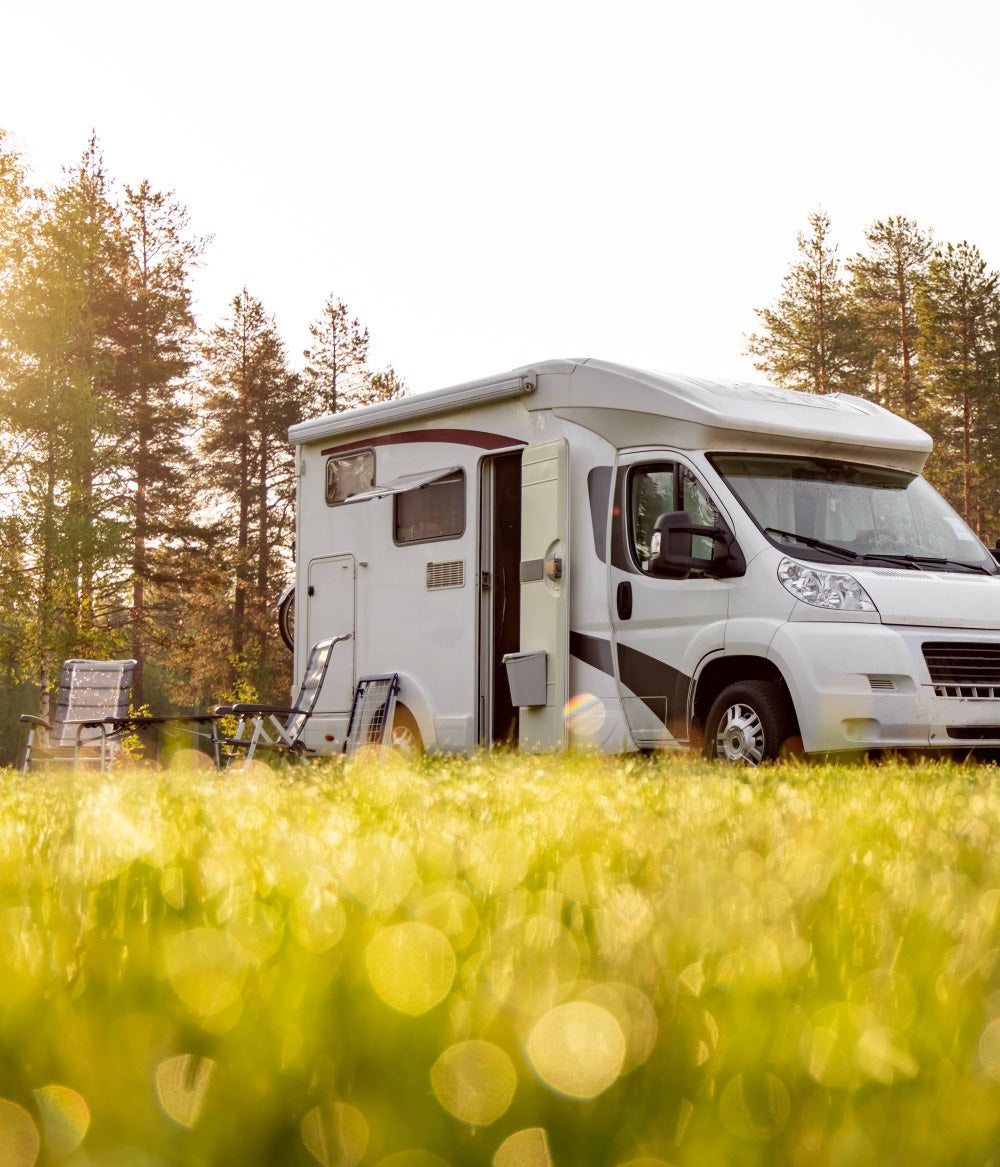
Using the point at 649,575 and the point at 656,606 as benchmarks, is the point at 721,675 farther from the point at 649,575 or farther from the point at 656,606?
the point at 649,575

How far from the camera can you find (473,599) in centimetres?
1037

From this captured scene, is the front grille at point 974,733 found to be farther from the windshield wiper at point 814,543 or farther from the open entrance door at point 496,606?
the open entrance door at point 496,606

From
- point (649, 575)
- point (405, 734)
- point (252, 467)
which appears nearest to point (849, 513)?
point (649, 575)

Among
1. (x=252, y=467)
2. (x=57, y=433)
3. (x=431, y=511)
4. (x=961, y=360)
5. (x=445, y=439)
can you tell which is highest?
(x=961, y=360)

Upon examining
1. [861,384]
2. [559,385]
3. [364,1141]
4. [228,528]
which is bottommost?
[364,1141]

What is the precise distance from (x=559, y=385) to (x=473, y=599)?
1.69m

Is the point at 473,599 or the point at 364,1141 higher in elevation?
the point at 473,599

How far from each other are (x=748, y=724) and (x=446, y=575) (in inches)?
120

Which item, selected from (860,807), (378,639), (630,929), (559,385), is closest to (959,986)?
(630,929)

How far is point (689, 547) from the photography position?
28.4ft

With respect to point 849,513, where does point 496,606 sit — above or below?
below

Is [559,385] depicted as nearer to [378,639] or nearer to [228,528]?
[378,639]

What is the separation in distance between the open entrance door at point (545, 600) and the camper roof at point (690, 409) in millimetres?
373

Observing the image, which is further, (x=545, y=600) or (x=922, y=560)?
(x=545, y=600)
